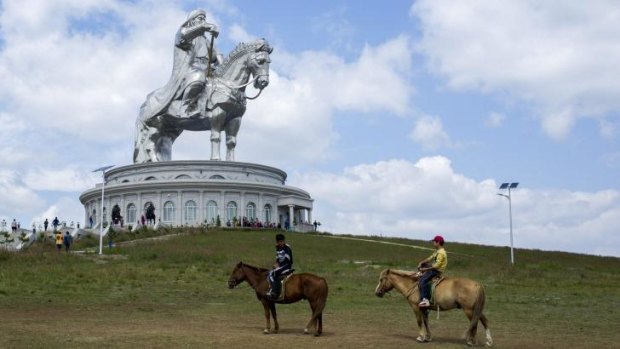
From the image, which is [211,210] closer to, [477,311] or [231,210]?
[231,210]

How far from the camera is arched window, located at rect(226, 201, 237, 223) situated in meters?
68.1

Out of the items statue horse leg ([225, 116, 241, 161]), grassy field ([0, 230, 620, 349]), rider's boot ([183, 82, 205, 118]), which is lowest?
grassy field ([0, 230, 620, 349])

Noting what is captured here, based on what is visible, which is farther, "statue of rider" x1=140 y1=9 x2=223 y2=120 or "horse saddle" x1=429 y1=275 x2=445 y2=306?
"statue of rider" x1=140 y1=9 x2=223 y2=120

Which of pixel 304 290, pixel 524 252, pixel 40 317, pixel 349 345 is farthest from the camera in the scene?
pixel 524 252

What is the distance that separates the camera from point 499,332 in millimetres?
17359

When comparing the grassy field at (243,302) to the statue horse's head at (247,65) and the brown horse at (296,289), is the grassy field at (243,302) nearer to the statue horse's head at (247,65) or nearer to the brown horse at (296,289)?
the brown horse at (296,289)

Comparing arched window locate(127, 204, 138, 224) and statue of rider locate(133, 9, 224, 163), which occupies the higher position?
statue of rider locate(133, 9, 224, 163)

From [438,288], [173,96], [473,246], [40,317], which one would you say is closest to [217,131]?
[173,96]

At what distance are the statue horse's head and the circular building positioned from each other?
7.30 m

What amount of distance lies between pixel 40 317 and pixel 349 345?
329 inches

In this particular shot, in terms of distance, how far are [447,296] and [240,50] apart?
182ft

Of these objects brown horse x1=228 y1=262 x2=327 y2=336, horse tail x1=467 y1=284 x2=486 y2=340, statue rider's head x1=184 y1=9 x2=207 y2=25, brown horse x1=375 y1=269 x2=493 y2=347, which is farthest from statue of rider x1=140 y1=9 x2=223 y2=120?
horse tail x1=467 y1=284 x2=486 y2=340

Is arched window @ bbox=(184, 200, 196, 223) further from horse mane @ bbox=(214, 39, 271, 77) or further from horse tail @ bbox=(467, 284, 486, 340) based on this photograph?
horse tail @ bbox=(467, 284, 486, 340)

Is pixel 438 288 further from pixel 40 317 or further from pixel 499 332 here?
pixel 40 317
